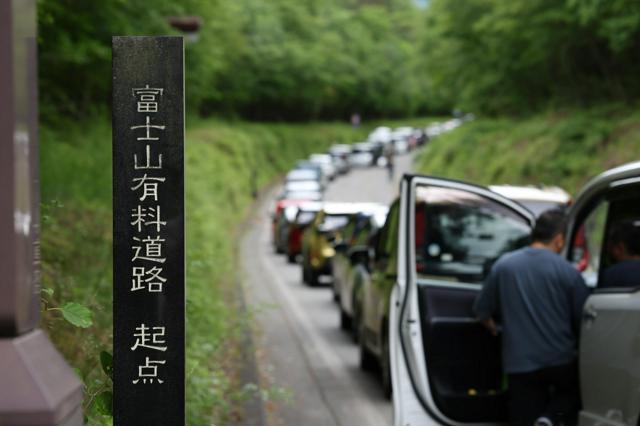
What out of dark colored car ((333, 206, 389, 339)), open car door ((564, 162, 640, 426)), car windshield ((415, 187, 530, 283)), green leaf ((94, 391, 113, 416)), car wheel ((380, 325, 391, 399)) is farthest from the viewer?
dark colored car ((333, 206, 389, 339))

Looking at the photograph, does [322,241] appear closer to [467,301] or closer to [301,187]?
[467,301]

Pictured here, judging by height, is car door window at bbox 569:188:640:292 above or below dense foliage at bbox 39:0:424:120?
below

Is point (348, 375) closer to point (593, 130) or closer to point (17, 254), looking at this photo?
point (17, 254)

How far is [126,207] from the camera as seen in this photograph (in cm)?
533

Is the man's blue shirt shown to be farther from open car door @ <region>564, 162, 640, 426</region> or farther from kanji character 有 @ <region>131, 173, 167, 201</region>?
kanji character 有 @ <region>131, 173, 167, 201</region>

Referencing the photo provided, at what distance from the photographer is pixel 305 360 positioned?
14.4 meters

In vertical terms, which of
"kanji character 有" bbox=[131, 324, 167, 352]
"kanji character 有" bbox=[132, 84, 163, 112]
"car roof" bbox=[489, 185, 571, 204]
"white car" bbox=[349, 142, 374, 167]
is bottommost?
"kanji character 有" bbox=[131, 324, 167, 352]

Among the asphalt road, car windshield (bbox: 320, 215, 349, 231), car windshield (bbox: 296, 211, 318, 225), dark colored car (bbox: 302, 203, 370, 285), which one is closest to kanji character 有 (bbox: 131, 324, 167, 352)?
the asphalt road

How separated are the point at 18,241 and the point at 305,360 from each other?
35.8 feet

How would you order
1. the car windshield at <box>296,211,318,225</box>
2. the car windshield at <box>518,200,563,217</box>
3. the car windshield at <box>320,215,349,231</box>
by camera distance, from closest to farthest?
the car windshield at <box>518,200,563,217</box> → the car windshield at <box>320,215,349,231</box> → the car windshield at <box>296,211,318,225</box>

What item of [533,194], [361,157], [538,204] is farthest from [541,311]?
[361,157]

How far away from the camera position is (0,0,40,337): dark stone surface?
362 centimetres

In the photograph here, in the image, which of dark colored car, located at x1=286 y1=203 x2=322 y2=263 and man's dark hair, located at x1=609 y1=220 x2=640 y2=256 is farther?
dark colored car, located at x1=286 y1=203 x2=322 y2=263

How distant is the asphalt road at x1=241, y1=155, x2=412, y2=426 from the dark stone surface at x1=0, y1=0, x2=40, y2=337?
5.53 m
